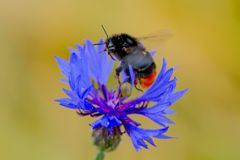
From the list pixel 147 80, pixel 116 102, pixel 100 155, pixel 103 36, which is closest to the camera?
pixel 100 155

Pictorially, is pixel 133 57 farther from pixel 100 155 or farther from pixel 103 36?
pixel 103 36

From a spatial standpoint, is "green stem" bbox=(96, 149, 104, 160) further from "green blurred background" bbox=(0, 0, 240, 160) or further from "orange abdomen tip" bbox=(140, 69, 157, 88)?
"green blurred background" bbox=(0, 0, 240, 160)

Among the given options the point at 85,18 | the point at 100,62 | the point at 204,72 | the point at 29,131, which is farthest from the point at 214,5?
the point at 100,62

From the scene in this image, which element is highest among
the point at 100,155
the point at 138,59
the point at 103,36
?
the point at 103,36

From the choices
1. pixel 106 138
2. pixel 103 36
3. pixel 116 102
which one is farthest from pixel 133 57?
pixel 103 36

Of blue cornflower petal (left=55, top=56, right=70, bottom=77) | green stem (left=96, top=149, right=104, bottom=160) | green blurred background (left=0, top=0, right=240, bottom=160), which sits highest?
green blurred background (left=0, top=0, right=240, bottom=160)

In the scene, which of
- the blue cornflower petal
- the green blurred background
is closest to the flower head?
the blue cornflower petal

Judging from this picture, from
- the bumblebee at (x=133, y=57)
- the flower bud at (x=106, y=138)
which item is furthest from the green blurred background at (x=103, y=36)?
the flower bud at (x=106, y=138)
